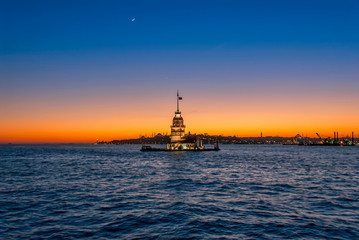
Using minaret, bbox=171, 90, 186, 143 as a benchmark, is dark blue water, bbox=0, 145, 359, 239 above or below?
below

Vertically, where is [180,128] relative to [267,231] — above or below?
above

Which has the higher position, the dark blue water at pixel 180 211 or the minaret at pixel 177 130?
the minaret at pixel 177 130

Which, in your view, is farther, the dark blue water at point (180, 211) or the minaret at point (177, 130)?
the minaret at point (177, 130)

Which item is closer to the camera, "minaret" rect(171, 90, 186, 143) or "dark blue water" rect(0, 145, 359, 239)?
"dark blue water" rect(0, 145, 359, 239)

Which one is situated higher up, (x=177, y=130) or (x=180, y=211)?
(x=177, y=130)

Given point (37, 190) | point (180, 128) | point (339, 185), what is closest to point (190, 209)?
point (37, 190)

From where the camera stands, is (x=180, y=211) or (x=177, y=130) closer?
(x=180, y=211)

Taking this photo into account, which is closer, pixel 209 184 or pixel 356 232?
pixel 356 232

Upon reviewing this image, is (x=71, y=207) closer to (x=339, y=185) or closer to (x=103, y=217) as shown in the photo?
(x=103, y=217)

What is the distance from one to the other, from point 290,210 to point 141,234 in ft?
37.7

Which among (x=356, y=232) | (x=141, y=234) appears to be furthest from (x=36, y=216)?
(x=356, y=232)

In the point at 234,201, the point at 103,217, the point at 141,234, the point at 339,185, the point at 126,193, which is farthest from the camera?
the point at 339,185

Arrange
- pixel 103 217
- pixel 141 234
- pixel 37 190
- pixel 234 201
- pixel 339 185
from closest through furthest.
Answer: pixel 141 234
pixel 103 217
pixel 234 201
pixel 37 190
pixel 339 185

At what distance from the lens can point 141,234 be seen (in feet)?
57.0
